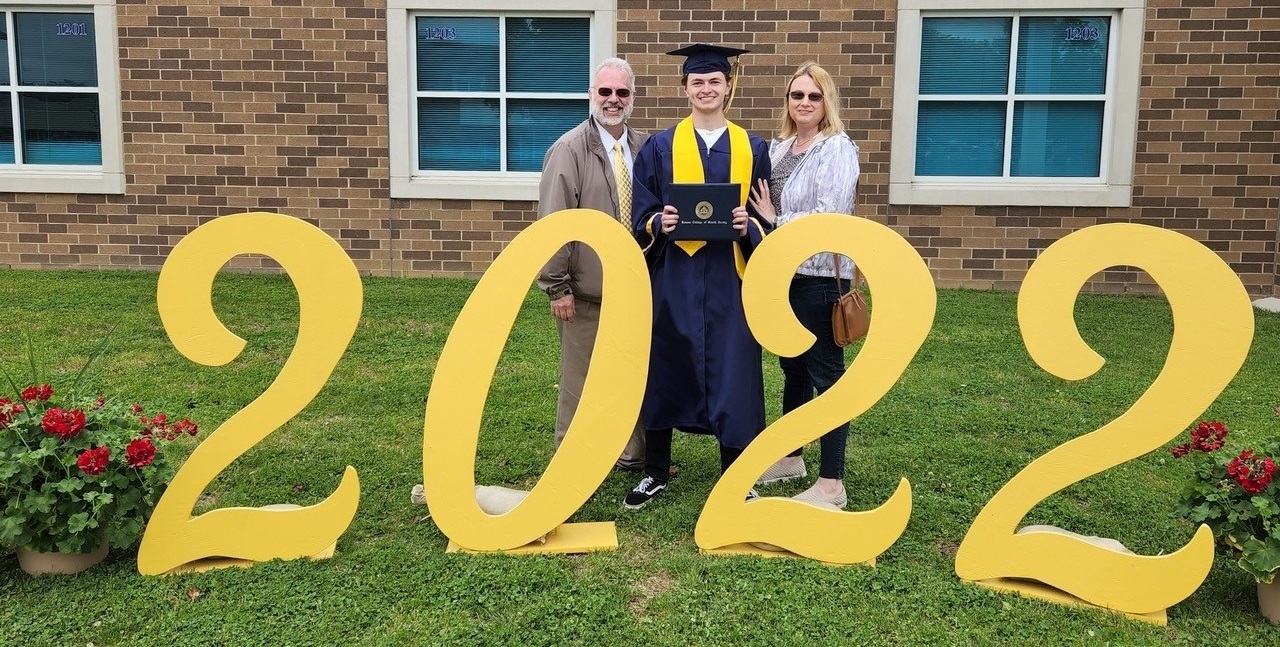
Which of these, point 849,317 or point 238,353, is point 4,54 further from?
point 849,317

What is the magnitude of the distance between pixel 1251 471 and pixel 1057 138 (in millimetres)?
6024

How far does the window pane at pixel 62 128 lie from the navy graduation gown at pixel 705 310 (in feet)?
22.8

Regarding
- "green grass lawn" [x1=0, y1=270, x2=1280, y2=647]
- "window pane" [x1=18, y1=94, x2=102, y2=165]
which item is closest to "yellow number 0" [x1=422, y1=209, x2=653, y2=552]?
"green grass lawn" [x1=0, y1=270, x2=1280, y2=647]

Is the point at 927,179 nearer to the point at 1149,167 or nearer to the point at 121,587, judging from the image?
the point at 1149,167

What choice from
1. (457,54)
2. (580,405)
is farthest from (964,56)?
(580,405)

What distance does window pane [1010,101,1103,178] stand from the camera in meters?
8.19

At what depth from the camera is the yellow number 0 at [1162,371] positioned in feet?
9.23

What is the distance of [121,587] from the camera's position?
300 centimetres

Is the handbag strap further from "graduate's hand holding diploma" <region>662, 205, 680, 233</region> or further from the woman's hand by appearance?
"graduate's hand holding diploma" <region>662, 205, 680, 233</region>

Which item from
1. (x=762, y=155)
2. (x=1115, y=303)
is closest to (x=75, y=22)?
(x=762, y=155)

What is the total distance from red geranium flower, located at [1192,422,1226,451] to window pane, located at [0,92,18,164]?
9351mm

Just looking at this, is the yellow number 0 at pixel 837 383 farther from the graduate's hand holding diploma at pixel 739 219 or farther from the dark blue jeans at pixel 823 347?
the dark blue jeans at pixel 823 347

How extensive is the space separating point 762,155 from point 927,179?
5.21 meters

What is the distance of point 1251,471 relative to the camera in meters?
2.85
